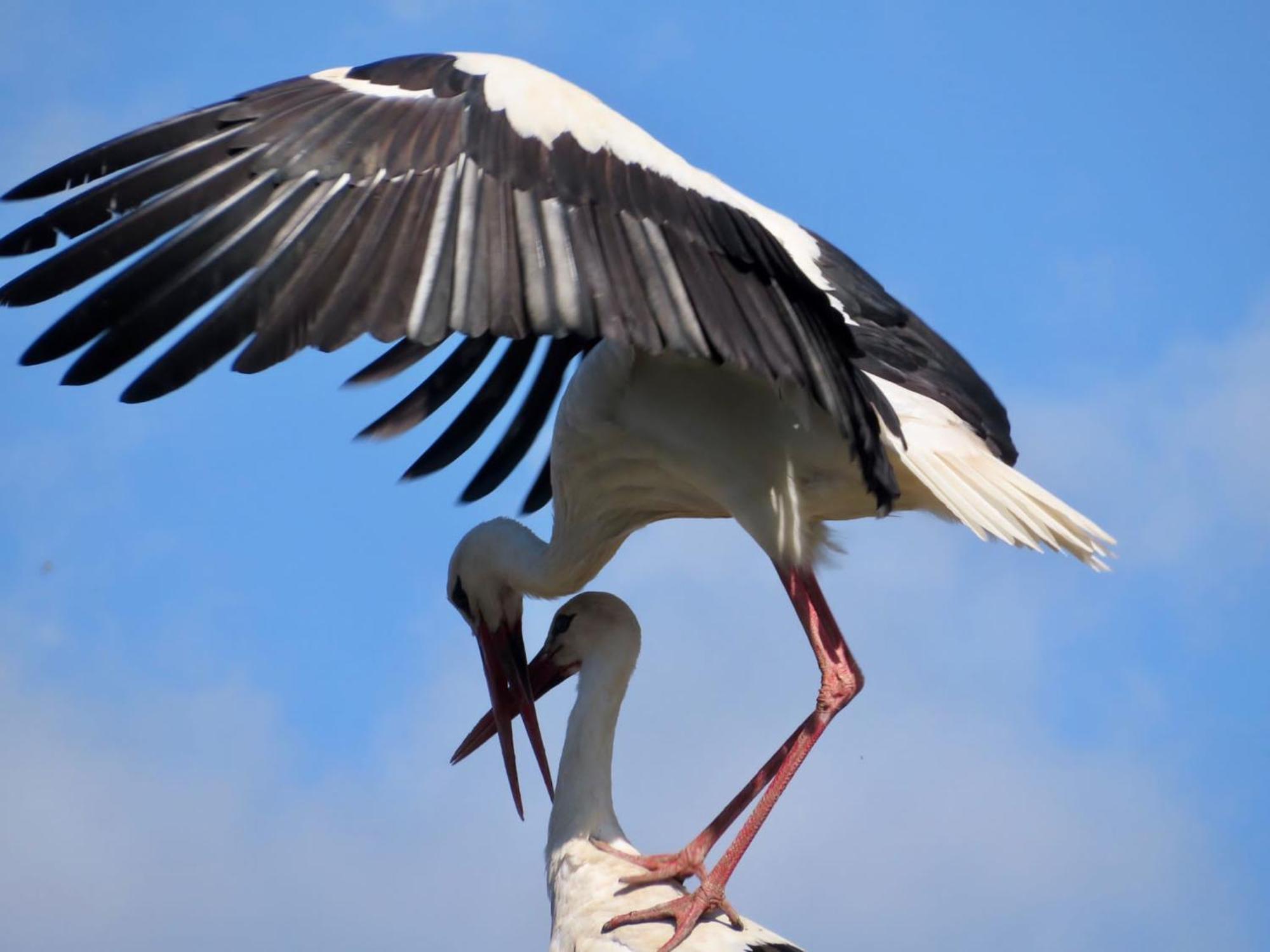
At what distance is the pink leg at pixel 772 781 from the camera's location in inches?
247

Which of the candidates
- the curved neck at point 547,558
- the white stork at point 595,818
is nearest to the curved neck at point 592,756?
the white stork at point 595,818

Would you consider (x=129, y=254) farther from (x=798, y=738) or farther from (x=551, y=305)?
(x=798, y=738)

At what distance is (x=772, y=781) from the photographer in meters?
6.62

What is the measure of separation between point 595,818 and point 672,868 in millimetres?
387

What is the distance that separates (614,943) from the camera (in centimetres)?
626

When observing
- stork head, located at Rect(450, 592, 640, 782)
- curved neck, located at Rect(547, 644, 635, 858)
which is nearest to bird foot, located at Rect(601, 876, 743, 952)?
curved neck, located at Rect(547, 644, 635, 858)

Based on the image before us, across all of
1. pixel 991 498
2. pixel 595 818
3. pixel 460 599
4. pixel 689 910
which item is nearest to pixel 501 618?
pixel 460 599

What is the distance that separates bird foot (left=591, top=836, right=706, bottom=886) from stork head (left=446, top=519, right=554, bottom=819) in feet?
3.11

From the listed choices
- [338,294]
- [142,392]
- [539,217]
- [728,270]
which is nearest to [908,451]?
[728,270]

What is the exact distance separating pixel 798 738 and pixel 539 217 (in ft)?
6.93

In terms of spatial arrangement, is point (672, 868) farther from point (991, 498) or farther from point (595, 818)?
point (991, 498)

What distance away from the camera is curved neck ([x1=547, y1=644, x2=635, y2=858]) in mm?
6777

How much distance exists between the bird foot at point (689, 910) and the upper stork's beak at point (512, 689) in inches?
46.1

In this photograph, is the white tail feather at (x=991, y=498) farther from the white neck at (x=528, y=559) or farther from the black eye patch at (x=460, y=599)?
Answer: the black eye patch at (x=460, y=599)
